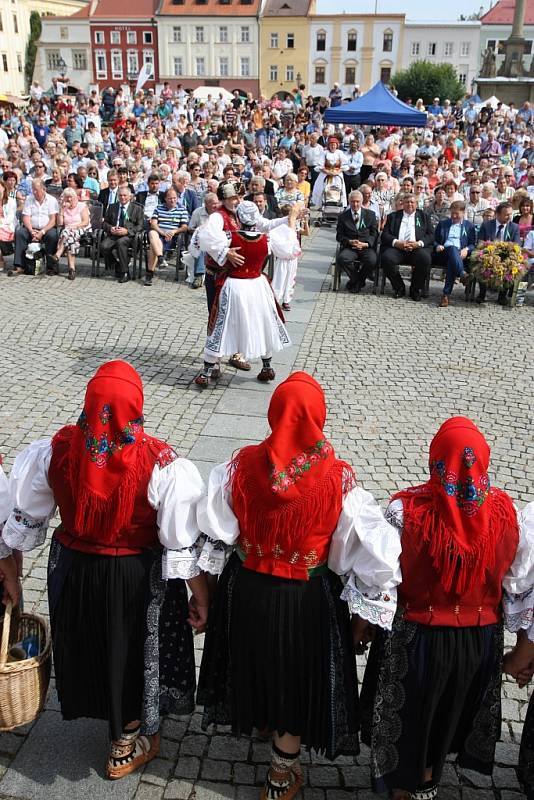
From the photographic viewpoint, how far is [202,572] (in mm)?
2887

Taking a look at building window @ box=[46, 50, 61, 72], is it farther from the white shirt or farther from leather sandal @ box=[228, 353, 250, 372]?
leather sandal @ box=[228, 353, 250, 372]

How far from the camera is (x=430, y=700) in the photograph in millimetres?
2695

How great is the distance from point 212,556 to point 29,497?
76 cm

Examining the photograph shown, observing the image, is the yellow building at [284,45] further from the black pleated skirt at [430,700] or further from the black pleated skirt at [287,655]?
the black pleated skirt at [430,700]

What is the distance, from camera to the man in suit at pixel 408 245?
35.8ft

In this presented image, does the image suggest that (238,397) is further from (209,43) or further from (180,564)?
(209,43)

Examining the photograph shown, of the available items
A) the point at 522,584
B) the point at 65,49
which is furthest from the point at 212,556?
the point at 65,49

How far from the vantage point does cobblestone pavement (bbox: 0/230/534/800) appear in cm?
309

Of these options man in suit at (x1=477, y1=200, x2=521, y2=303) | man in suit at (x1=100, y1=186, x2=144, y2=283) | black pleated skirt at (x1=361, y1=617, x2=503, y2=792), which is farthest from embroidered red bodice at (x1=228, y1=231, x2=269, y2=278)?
man in suit at (x1=477, y1=200, x2=521, y2=303)

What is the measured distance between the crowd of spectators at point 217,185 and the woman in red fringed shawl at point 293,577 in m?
6.58

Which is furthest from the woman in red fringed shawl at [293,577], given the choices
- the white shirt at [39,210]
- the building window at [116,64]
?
the building window at [116,64]

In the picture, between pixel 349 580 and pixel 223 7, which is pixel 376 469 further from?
pixel 223 7

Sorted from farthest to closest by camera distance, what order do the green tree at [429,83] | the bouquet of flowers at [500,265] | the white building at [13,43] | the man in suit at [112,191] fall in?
the white building at [13,43] < the green tree at [429,83] < the man in suit at [112,191] < the bouquet of flowers at [500,265]

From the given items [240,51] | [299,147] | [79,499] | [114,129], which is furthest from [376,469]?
[240,51]
